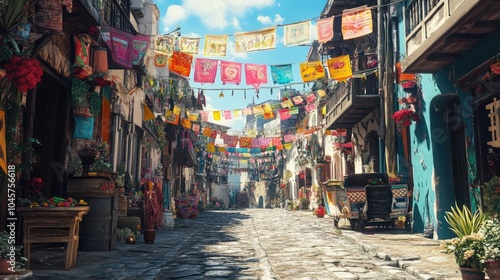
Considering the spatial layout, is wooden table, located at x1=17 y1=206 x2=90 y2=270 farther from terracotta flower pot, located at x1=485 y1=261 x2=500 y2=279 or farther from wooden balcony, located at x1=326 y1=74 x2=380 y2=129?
wooden balcony, located at x1=326 y1=74 x2=380 y2=129

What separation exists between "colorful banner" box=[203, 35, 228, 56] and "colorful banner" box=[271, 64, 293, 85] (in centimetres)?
255

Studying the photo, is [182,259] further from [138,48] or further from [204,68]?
[204,68]

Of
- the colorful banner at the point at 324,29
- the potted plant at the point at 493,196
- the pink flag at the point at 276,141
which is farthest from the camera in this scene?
the pink flag at the point at 276,141

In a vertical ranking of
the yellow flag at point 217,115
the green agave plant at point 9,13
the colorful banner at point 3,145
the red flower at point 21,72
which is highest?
the yellow flag at point 217,115

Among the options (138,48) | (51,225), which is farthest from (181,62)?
(51,225)

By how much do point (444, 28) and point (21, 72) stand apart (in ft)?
22.2

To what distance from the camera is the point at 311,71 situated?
15.7 meters

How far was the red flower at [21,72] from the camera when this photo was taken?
488 cm

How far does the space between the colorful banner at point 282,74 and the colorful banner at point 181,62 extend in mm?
3183

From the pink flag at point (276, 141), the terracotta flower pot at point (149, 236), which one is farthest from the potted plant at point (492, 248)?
the pink flag at point (276, 141)

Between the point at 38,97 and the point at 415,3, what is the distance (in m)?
8.86

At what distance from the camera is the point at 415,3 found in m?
10.1

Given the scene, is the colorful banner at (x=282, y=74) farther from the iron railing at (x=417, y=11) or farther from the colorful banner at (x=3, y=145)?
the colorful banner at (x=3, y=145)

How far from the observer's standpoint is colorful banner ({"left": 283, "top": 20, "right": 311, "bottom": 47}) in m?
13.5
